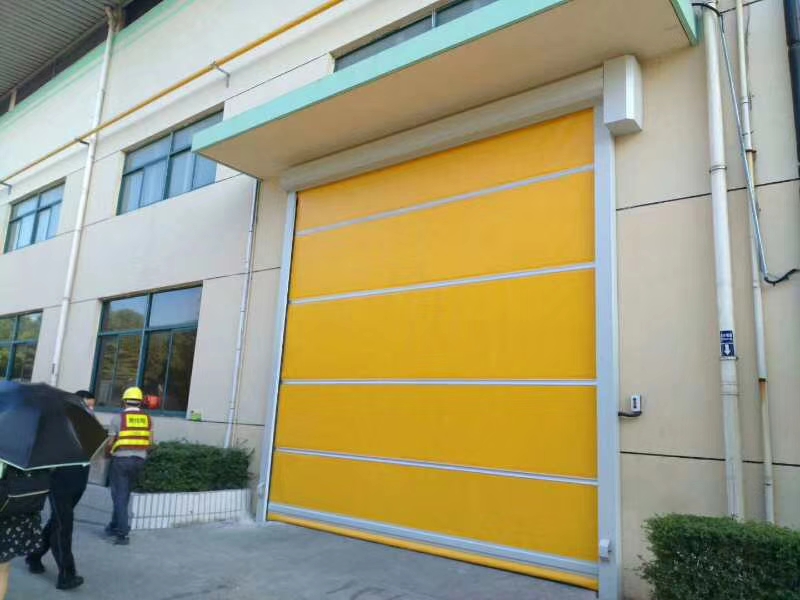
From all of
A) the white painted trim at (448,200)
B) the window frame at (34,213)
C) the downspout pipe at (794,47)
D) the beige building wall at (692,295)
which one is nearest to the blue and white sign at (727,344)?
the beige building wall at (692,295)

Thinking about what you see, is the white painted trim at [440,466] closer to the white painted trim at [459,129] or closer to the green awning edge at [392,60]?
the white painted trim at [459,129]

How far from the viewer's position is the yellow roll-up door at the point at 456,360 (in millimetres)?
6367

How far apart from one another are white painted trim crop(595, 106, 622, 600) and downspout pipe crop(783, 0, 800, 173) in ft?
5.37

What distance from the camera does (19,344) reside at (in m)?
15.9

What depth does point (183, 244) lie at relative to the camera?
11484 millimetres

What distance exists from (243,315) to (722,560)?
749 centimetres

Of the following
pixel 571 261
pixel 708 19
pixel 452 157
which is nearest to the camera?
pixel 708 19

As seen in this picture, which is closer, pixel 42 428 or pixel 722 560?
pixel 722 560

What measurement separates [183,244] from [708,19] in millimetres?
9039

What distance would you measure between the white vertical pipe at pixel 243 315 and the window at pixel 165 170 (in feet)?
5.91

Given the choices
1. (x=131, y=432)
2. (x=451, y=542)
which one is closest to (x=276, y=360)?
(x=131, y=432)

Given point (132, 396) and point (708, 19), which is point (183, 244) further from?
point (708, 19)

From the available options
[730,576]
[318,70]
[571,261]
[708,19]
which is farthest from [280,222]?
[730,576]

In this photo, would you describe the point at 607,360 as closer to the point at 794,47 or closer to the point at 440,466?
the point at 440,466
